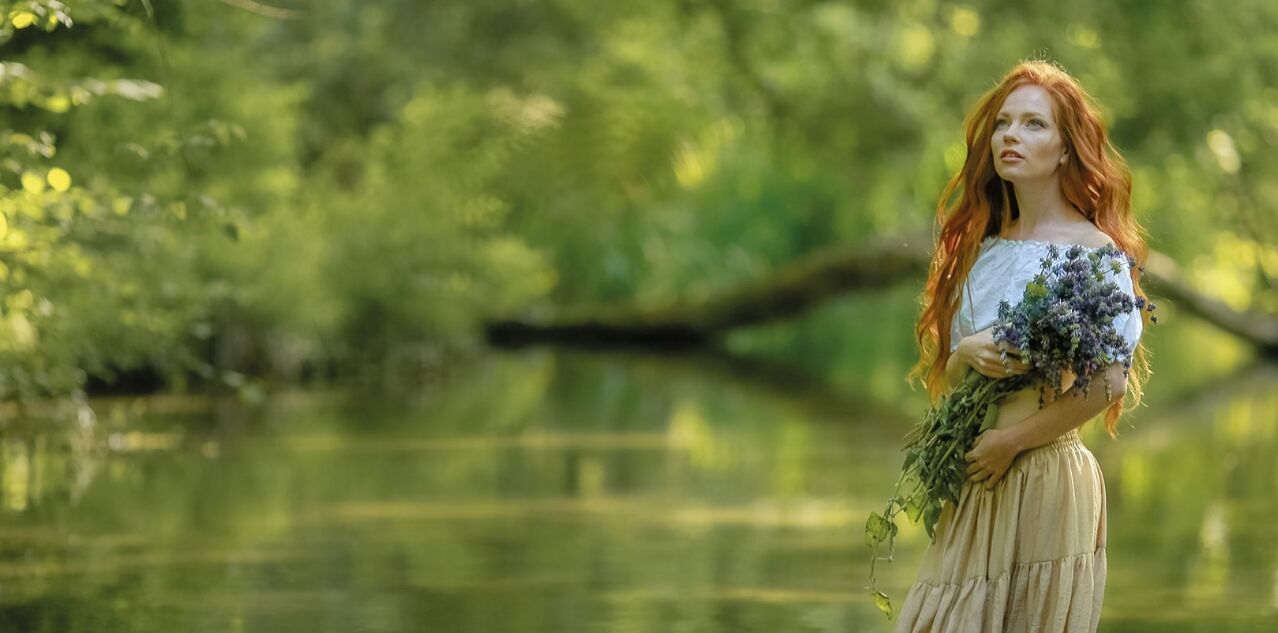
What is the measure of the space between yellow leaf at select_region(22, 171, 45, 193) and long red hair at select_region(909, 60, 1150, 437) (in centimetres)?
444

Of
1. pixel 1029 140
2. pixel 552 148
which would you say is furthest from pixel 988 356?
pixel 552 148

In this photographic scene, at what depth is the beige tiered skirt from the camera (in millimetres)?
5215

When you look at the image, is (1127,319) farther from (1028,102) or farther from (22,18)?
(22,18)

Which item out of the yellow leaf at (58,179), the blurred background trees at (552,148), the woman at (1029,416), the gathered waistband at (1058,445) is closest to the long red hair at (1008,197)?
the woman at (1029,416)

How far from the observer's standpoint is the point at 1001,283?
5262 millimetres

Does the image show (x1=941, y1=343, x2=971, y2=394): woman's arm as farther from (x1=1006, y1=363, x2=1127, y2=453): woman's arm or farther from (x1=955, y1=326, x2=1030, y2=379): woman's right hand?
(x1=1006, y1=363, x2=1127, y2=453): woman's arm

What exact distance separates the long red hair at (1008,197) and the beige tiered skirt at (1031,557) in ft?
0.84

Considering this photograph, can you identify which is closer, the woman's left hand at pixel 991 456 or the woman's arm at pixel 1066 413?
the woman's arm at pixel 1066 413

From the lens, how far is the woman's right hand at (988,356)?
5148 millimetres

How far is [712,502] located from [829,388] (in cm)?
1066

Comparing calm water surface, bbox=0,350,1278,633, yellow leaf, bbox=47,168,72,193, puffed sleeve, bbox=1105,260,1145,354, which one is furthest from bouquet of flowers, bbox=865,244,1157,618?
yellow leaf, bbox=47,168,72,193

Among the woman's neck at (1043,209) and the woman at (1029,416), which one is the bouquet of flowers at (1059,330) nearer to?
the woman at (1029,416)

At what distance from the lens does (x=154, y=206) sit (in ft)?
28.0

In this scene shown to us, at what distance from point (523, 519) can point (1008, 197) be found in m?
6.11
